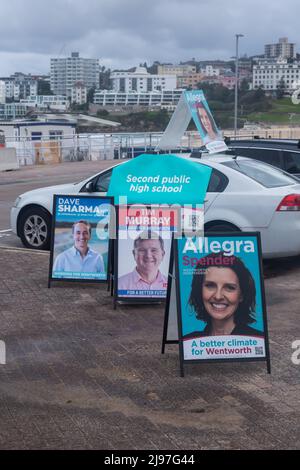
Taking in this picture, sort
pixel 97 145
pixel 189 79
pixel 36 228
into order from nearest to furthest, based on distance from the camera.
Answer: pixel 36 228
pixel 97 145
pixel 189 79

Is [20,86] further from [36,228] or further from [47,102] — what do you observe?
[36,228]

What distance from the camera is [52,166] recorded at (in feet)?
100

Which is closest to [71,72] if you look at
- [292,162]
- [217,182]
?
[292,162]

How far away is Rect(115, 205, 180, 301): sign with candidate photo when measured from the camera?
8188mm

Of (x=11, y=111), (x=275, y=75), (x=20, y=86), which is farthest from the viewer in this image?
(x=20, y=86)

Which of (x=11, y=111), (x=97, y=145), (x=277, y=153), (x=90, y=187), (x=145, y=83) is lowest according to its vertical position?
(x=90, y=187)

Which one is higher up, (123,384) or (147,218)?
(147,218)

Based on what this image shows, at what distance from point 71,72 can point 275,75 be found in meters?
32.4

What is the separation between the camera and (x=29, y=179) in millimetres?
24484

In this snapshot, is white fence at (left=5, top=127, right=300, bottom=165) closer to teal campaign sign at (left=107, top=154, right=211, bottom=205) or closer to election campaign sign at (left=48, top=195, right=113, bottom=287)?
election campaign sign at (left=48, top=195, right=113, bottom=287)

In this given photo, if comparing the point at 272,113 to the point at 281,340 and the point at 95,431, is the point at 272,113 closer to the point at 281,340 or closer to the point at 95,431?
the point at 281,340

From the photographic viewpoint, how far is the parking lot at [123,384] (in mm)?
5098

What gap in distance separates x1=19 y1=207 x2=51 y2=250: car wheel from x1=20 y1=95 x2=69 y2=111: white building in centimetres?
3733

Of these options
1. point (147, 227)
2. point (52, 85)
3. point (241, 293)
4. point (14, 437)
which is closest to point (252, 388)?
point (241, 293)
